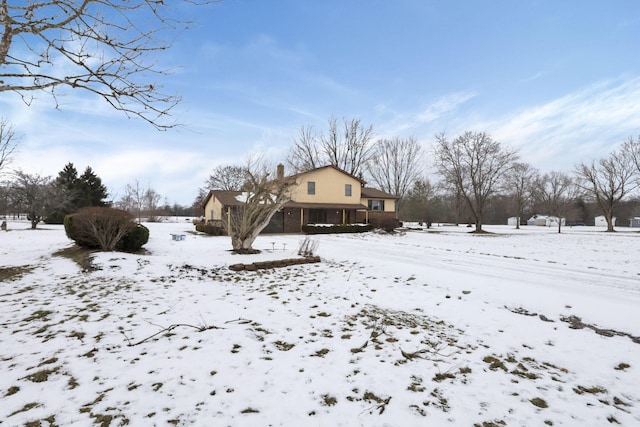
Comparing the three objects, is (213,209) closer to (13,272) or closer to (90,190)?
(90,190)

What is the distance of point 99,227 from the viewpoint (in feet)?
34.3

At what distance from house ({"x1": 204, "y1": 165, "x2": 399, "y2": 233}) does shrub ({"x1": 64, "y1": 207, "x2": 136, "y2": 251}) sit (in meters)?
13.5

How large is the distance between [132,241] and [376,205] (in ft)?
85.3

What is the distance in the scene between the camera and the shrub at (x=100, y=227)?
10.4 meters

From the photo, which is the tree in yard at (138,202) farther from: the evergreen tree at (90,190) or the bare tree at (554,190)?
the bare tree at (554,190)

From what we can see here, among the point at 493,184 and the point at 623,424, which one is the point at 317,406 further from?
the point at 493,184

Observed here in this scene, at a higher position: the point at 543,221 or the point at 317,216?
the point at 317,216

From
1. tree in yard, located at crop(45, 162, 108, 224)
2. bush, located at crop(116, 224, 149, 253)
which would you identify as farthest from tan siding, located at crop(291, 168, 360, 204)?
tree in yard, located at crop(45, 162, 108, 224)

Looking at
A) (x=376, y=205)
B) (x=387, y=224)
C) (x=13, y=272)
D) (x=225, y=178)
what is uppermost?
(x=225, y=178)

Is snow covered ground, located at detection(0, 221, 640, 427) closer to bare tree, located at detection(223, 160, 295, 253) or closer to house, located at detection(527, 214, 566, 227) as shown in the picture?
bare tree, located at detection(223, 160, 295, 253)

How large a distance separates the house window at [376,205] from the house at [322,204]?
0.38 ft

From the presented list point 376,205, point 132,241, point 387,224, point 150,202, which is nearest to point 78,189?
point 150,202

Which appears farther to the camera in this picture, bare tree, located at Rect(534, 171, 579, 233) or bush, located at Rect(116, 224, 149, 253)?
bare tree, located at Rect(534, 171, 579, 233)

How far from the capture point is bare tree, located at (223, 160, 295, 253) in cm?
1135
